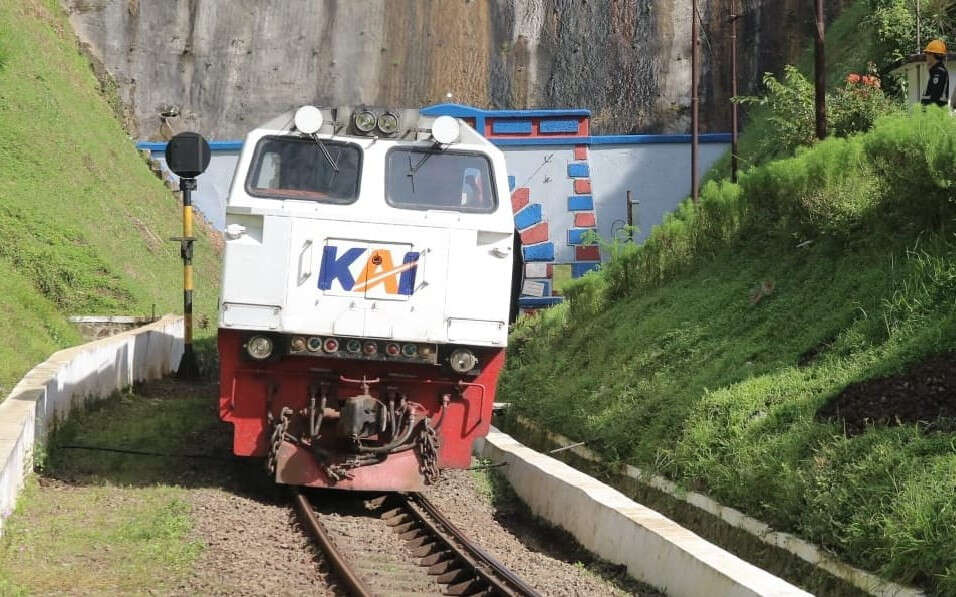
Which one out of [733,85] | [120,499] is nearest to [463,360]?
[120,499]

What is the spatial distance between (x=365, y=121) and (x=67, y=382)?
380 cm

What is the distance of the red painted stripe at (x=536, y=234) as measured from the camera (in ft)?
94.2

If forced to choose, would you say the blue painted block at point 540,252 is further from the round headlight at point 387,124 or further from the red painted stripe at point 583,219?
the round headlight at point 387,124

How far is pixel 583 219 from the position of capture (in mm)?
29141

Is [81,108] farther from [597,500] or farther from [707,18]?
[597,500]

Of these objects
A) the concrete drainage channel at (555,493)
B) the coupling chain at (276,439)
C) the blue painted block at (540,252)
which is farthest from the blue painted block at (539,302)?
the coupling chain at (276,439)

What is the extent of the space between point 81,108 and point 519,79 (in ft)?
41.9

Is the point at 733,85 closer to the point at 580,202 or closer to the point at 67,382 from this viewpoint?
the point at 580,202

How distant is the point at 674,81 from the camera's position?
110ft

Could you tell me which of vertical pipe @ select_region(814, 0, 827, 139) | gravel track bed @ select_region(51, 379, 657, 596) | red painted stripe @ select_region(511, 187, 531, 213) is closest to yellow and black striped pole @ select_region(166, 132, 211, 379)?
gravel track bed @ select_region(51, 379, 657, 596)

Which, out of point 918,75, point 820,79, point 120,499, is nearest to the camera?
point 120,499

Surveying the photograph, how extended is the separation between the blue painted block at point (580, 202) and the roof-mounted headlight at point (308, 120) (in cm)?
1941

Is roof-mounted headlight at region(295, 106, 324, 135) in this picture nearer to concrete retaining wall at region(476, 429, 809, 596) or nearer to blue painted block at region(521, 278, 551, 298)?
concrete retaining wall at region(476, 429, 809, 596)

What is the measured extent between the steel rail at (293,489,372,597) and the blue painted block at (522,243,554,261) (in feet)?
62.1
